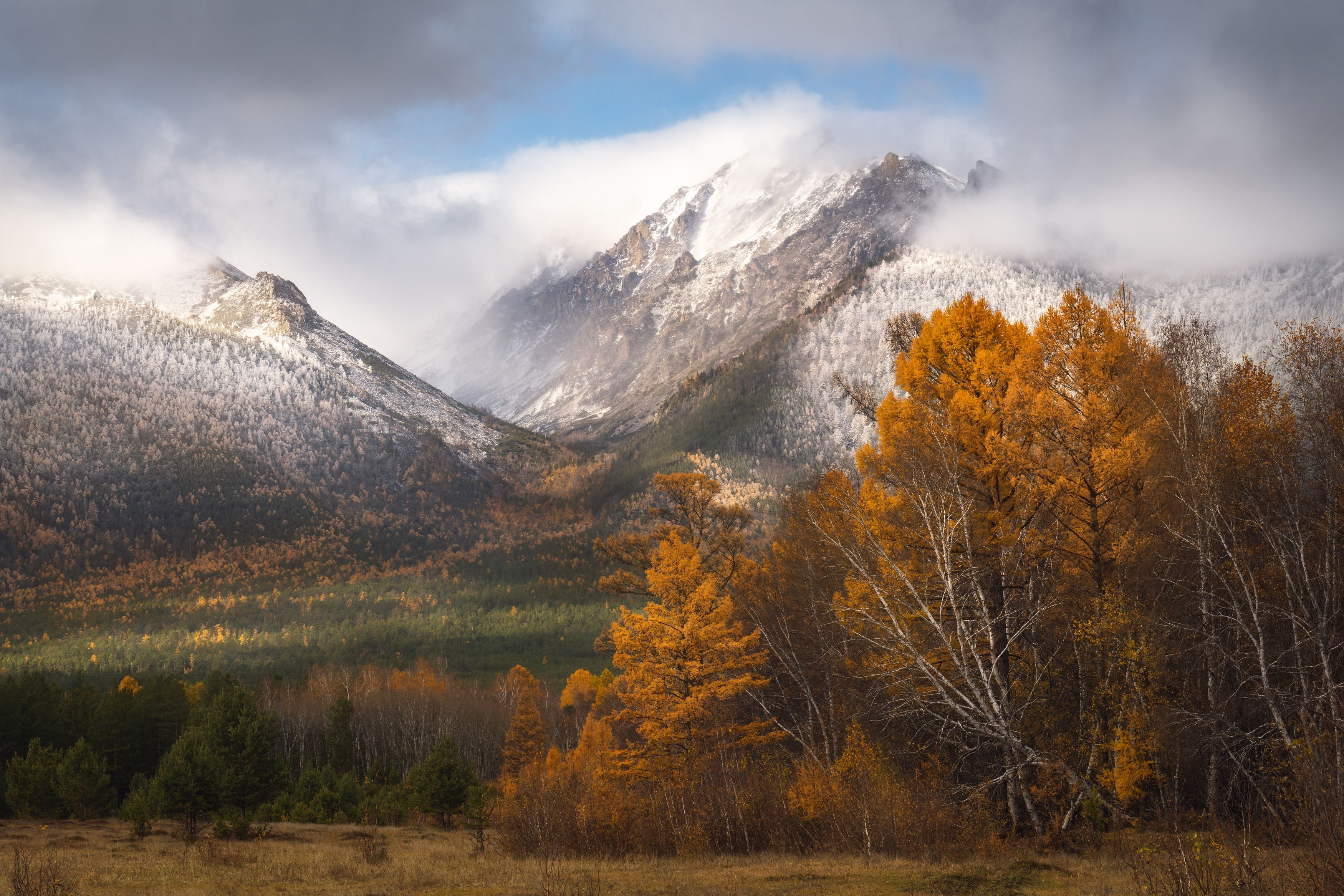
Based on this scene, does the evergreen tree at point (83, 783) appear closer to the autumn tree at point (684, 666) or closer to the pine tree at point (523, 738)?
the pine tree at point (523, 738)

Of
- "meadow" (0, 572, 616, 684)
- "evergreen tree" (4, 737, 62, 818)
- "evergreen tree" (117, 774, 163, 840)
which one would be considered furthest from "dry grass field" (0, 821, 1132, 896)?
"meadow" (0, 572, 616, 684)

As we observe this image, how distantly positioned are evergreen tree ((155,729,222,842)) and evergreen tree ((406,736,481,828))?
11419mm

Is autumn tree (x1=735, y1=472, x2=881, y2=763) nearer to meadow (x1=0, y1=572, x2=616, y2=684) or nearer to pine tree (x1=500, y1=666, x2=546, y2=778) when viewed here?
pine tree (x1=500, y1=666, x2=546, y2=778)

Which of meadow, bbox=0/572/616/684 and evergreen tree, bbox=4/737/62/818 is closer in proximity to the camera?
evergreen tree, bbox=4/737/62/818

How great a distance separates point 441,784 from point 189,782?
14.4 meters

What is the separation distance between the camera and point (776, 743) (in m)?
28.5

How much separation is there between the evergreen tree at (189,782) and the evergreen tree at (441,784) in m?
11.4

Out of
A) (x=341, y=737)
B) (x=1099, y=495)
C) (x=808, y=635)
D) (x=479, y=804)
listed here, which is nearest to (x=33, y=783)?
(x=479, y=804)

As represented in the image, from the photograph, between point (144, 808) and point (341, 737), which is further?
point (341, 737)

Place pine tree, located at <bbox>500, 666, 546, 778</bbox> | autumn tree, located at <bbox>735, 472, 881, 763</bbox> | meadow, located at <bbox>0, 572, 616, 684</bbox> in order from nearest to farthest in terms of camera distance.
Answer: autumn tree, located at <bbox>735, 472, 881, 763</bbox>
pine tree, located at <bbox>500, 666, 546, 778</bbox>
meadow, located at <bbox>0, 572, 616, 684</bbox>

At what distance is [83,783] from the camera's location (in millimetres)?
43406

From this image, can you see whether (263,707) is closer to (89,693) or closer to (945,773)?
(89,693)

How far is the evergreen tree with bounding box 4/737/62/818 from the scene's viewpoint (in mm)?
42844

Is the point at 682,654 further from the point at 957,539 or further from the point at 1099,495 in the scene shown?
the point at 1099,495
